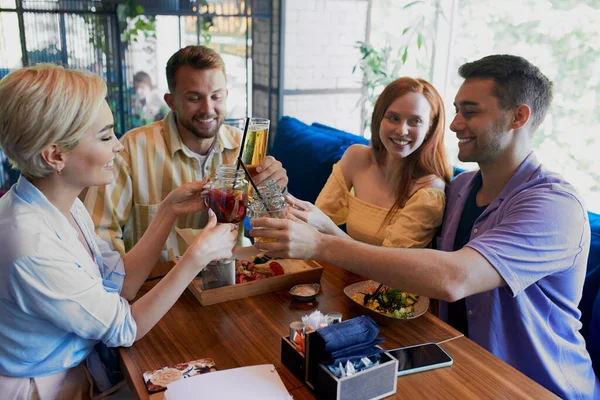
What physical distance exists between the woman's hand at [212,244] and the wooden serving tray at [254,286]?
6.5 inches

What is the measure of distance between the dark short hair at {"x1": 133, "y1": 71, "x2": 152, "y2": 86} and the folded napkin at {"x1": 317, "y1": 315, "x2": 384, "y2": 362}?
11.5 ft

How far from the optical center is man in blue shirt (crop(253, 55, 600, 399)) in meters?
1.44

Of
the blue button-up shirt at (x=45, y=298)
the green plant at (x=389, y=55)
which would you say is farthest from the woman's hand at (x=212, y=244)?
the green plant at (x=389, y=55)

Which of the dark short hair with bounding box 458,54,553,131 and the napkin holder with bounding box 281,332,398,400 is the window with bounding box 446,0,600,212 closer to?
the dark short hair with bounding box 458,54,553,131

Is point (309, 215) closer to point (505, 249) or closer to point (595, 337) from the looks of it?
point (505, 249)

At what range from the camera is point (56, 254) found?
1.27m

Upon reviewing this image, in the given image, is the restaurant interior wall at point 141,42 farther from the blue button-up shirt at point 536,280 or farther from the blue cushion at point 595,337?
the blue cushion at point 595,337

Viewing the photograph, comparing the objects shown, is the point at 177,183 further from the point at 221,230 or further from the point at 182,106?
the point at 221,230

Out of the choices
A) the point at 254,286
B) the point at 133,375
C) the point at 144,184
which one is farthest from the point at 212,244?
the point at 144,184

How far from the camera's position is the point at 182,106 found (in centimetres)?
237

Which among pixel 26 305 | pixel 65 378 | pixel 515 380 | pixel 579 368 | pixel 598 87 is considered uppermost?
pixel 598 87

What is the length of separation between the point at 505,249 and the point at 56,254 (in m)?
1.13

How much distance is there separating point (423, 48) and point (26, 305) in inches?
171

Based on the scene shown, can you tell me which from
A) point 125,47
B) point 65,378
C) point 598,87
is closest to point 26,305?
point 65,378
